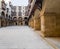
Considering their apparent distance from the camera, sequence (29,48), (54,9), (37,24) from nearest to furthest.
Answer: (29,48) < (54,9) < (37,24)

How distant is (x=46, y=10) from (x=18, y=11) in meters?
84.6

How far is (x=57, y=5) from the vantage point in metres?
15.2

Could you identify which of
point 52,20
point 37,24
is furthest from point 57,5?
point 37,24

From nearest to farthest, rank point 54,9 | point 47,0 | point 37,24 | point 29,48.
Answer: point 29,48
point 47,0
point 54,9
point 37,24

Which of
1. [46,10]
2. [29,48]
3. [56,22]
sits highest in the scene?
[46,10]

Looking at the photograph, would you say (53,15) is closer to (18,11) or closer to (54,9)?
(54,9)

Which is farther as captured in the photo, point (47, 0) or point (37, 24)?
point (37, 24)

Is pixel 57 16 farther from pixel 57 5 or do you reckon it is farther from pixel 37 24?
pixel 37 24

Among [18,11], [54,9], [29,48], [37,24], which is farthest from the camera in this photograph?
[18,11]

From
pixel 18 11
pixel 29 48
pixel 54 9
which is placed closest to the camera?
pixel 29 48

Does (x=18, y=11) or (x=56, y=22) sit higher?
(x=18, y=11)

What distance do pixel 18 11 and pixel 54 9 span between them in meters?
84.5

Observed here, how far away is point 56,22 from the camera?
15547 mm

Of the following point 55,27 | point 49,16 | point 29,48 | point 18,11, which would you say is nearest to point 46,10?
point 49,16
